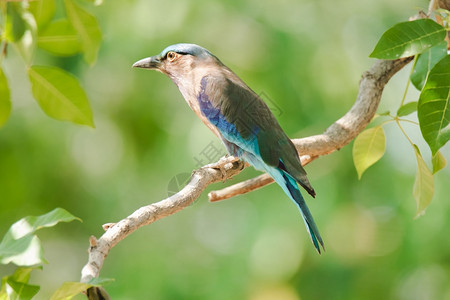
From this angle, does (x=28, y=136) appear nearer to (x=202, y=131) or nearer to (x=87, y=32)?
(x=202, y=131)

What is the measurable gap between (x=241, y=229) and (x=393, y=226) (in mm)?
1074

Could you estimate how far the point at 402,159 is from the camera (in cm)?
404

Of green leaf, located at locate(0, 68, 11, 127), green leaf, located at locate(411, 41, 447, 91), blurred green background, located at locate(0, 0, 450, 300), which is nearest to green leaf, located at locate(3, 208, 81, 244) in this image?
green leaf, located at locate(0, 68, 11, 127)

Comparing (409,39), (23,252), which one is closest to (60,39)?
(23,252)

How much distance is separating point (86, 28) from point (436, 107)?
886mm

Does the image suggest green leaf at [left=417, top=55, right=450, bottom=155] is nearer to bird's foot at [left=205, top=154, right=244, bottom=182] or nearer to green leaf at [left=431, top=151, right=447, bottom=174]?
green leaf at [left=431, top=151, right=447, bottom=174]

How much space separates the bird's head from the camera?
2609 mm

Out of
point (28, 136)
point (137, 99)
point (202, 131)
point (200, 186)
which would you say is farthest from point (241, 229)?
point (200, 186)

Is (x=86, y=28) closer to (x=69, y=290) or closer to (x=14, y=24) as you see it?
(x=14, y=24)

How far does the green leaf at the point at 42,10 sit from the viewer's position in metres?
1.54

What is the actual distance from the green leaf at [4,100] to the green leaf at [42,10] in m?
0.24

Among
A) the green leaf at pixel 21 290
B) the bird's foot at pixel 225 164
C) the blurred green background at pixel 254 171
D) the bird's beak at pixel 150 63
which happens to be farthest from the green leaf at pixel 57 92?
the blurred green background at pixel 254 171

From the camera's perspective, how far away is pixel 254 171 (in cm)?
446

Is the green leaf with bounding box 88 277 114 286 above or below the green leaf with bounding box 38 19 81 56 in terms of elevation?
below
